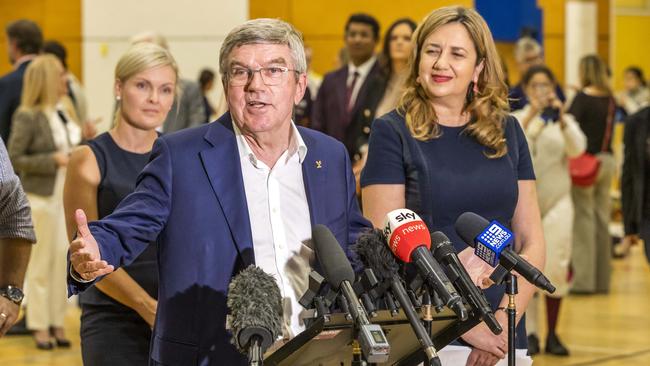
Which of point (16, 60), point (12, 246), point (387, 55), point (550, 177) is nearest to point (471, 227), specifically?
point (12, 246)

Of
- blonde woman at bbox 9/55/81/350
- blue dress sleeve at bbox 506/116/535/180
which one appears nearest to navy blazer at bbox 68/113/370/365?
blue dress sleeve at bbox 506/116/535/180

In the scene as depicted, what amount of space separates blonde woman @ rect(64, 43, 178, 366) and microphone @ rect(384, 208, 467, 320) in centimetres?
139

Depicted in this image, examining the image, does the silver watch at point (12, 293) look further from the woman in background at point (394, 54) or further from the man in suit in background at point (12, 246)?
the woman in background at point (394, 54)

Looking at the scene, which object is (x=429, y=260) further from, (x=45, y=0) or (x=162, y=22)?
(x=45, y=0)

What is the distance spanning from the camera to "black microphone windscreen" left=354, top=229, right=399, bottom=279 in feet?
9.05

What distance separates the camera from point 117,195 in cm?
407

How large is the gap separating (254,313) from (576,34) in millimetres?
14364

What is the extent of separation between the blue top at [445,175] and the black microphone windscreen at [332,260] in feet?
2.98

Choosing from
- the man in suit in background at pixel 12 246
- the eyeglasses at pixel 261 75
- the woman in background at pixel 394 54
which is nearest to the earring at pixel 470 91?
the eyeglasses at pixel 261 75

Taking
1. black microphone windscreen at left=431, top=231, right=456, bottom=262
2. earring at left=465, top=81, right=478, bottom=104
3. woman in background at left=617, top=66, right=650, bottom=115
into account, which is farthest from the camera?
woman in background at left=617, top=66, right=650, bottom=115

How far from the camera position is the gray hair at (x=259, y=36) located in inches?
119

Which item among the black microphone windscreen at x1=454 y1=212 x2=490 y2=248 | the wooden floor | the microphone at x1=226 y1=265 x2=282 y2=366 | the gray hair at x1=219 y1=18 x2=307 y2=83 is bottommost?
the wooden floor

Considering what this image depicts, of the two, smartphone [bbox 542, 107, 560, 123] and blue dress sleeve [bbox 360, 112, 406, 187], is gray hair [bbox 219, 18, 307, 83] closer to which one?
blue dress sleeve [bbox 360, 112, 406, 187]

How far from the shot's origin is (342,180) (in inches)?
127
